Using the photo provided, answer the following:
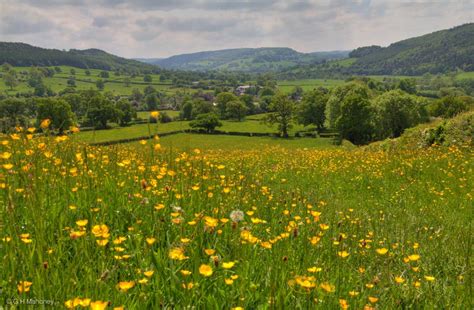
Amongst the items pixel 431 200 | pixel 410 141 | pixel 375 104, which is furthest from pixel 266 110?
pixel 431 200

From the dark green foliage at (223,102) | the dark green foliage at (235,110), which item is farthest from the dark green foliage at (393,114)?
the dark green foliage at (223,102)

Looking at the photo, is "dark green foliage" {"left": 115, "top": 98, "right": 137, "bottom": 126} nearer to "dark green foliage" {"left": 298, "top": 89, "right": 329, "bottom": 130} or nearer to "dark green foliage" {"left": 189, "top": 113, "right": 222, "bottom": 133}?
"dark green foliage" {"left": 189, "top": 113, "right": 222, "bottom": 133}

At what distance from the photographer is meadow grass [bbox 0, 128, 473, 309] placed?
2807 millimetres

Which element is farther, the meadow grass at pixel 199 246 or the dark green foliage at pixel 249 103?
the dark green foliage at pixel 249 103

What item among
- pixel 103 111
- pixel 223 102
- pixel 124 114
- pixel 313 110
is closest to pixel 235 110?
pixel 223 102

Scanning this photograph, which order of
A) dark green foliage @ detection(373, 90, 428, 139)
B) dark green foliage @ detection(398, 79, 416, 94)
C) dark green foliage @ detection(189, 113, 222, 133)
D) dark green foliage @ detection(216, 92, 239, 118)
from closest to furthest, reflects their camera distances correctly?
1. dark green foliage @ detection(373, 90, 428, 139)
2. dark green foliage @ detection(189, 113, 222, 133)
3. dark green foliage @ detection(216, 92, 239, 118)
4. dark green foliage @ detection(398, 79, 416, 94)

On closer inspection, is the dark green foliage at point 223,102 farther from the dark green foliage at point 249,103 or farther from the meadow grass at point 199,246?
the meadow grass at point 199,246

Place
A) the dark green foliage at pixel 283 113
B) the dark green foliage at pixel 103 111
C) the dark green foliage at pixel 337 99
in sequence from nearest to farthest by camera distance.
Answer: the dark green foliage at pixel 337 99, the dark green foliage at pixel 283 113, the dark green foliage at pixel 103 111

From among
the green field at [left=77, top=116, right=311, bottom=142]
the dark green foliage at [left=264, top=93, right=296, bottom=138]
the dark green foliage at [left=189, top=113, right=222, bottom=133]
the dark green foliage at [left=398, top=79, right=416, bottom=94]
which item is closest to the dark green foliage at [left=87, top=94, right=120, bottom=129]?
the green field at [left=77, top=116, right=311, bottom=142]

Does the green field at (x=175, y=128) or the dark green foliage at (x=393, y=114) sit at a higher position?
the dark green foliage at (x=393, y=114)

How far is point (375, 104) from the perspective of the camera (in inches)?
2739

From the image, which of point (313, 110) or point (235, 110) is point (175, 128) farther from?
point (313, 110)

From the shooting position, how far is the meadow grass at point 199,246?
9.21 feet

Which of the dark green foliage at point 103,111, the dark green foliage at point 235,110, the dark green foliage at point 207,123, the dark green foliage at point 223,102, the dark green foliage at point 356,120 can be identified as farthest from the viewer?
the dark green foliage at point 223,102
